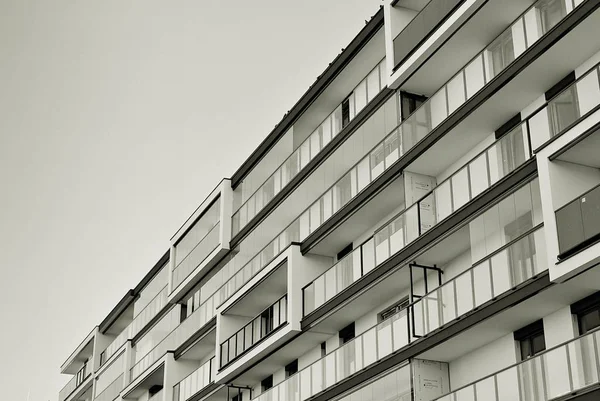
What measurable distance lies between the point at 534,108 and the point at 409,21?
6.92 metres

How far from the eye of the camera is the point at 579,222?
20000mm

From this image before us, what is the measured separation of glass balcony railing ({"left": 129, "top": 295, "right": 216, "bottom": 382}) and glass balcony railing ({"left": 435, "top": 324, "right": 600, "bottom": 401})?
2172 cm

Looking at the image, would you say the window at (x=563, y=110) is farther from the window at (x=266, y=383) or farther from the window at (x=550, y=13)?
the window at (x=266, y=383)

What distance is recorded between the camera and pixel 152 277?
53.6 m

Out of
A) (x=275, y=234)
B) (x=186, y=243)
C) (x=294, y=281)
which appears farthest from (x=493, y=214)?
(x=186, y=243)

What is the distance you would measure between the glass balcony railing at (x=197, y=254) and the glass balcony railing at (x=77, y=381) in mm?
18826

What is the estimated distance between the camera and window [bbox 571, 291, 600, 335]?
21234 millimetres

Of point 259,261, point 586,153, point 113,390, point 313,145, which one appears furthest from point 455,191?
point 113,390

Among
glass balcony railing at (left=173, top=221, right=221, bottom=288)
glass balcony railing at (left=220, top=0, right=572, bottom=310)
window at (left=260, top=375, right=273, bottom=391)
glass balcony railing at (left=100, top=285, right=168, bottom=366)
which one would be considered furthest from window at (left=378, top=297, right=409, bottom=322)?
glass balcony railing at (left=100, top=285, right=168, bottom=366)

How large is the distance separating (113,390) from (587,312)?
37663 millimetres

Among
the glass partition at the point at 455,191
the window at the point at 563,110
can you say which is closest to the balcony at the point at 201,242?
the glass partition at the point at 455,191

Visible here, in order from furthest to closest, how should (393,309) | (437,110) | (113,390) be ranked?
A: (113,390) → (393,309) → (437,110)

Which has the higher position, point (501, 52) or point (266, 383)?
point (501, 52)

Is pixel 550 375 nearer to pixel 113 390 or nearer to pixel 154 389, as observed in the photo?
A: pixel 154 389
